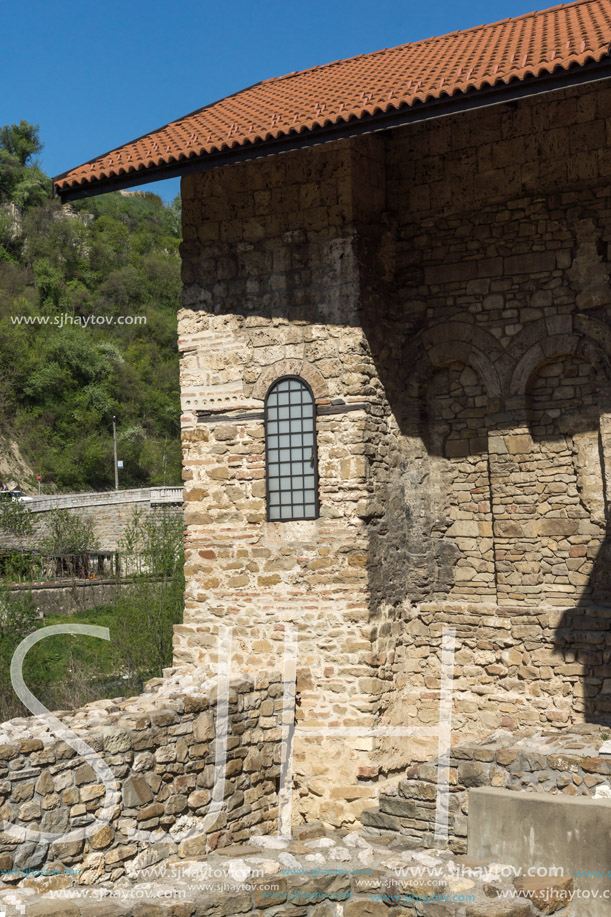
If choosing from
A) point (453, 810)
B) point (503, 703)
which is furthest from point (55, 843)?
point (503, 703)

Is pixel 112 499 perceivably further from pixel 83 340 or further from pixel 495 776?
pixel 495 776

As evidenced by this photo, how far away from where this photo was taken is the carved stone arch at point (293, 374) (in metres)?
9.83

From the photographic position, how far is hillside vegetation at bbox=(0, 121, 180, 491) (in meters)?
48.6

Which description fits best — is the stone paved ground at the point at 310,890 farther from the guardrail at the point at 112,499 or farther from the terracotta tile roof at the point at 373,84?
the guardrail at the point at 112,499

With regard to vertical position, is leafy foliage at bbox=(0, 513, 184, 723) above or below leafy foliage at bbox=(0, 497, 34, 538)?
below

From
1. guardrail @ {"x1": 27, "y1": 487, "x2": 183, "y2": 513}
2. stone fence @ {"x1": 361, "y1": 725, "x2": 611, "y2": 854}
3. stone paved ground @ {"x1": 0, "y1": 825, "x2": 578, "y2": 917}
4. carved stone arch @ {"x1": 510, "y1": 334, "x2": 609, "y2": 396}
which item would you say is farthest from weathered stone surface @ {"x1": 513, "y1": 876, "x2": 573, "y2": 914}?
guardrail @ {"x1": 27, "y1": 487, "x2": 183, "y2": 513}

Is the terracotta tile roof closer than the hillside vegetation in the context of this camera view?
Yes

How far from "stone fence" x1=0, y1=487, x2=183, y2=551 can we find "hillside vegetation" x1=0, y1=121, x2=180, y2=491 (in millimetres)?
11627

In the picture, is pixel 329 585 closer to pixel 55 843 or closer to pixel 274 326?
pixel 274 326

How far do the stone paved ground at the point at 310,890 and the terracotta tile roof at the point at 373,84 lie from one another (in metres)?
6.12

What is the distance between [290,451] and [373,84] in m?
3.71

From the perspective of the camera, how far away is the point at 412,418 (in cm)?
1037

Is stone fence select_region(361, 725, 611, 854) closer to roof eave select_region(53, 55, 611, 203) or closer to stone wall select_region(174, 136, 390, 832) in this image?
stone wall select_region(174, 136, 390, 832)

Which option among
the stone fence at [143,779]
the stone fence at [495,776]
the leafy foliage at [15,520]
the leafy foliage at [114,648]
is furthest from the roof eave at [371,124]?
the leafy foliage at [15,520]
